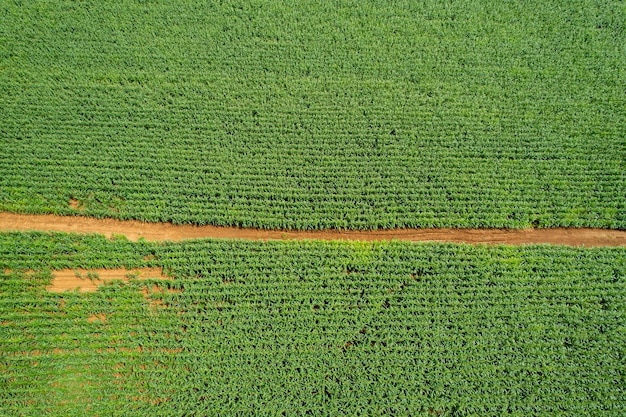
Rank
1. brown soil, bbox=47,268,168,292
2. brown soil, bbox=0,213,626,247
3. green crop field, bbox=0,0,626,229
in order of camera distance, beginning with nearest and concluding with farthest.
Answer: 1. brown soil, bbox=47,268,168,292
2. brown soil, bbox=0,213,626,247
3. green crop field, bbox=0,0,626,229

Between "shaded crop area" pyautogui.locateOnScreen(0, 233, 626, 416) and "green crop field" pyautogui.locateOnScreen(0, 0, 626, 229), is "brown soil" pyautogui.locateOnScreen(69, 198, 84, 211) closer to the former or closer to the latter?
"green crop field" pyautogui.locateOnScreen(0, 0, 626, 229)

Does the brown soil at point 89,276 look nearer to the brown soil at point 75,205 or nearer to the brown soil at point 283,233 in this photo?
the brown soil at point 283,233

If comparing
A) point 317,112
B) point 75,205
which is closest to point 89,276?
point 75,205

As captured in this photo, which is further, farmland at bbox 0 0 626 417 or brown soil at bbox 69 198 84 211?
brown soil at bbox 69 198 84 211

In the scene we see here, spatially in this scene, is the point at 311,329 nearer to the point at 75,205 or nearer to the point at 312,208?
the point at 312,208

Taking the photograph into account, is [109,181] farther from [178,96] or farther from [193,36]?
[193,36]

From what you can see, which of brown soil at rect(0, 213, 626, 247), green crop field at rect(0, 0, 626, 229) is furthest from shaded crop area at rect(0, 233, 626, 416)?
green crop field at rect(0, 0, 626, 229)
